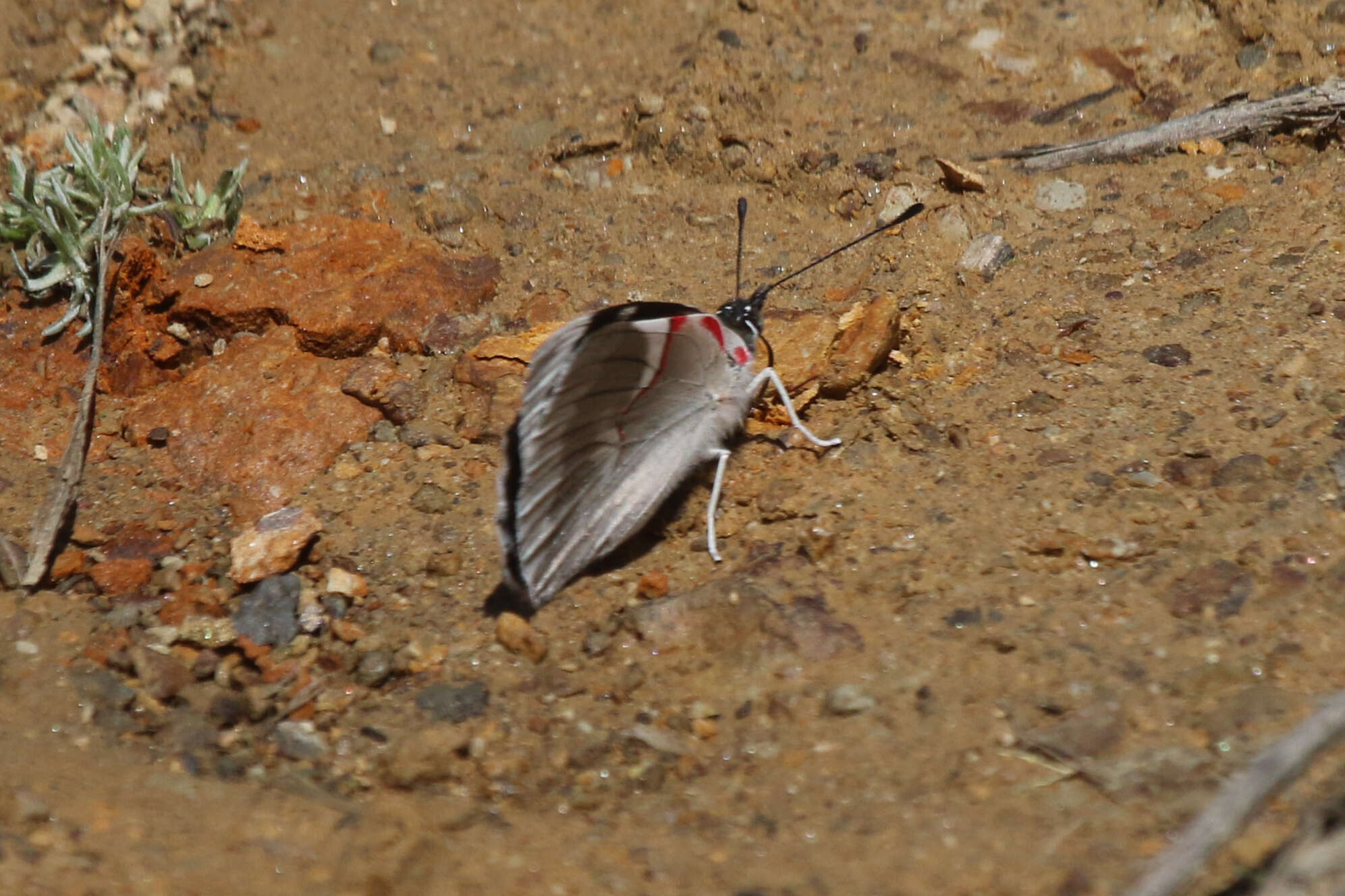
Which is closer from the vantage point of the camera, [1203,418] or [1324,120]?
[1203,418]

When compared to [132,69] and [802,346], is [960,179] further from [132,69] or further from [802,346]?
[132,69]

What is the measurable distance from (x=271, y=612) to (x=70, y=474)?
82cm

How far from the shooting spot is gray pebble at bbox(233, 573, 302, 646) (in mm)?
3221

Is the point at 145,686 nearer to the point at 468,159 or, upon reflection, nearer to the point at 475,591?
the point at 475,591

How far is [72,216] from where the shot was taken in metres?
4.20

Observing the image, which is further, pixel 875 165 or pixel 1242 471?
pixel 875 165

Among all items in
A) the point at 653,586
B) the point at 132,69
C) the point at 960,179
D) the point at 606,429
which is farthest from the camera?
the point at 132,69

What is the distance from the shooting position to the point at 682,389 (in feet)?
11.5

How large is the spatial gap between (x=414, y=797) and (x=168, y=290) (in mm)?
2402

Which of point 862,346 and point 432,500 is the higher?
point 862,346

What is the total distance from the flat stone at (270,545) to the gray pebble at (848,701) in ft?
5.46

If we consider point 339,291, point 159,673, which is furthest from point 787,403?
point 159,673

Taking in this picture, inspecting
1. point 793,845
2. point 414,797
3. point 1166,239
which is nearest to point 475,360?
point 414,797

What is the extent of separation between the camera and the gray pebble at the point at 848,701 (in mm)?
2656
